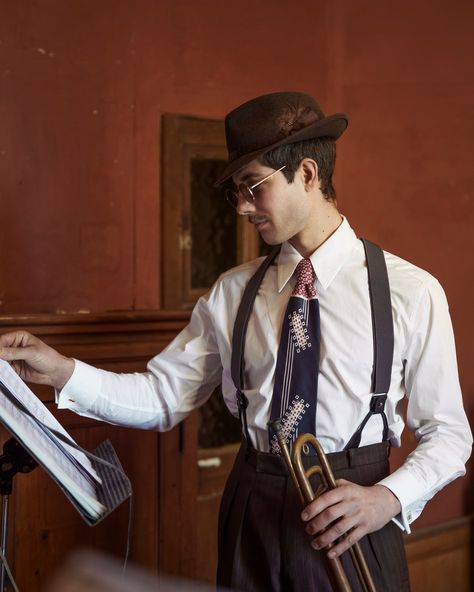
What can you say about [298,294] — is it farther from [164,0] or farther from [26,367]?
[164,0]

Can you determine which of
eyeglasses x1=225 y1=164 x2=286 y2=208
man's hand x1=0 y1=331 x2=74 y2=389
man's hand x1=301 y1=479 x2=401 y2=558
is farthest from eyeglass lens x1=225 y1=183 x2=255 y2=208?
man's hand x1=301 y1=479 x2=401 y2=558

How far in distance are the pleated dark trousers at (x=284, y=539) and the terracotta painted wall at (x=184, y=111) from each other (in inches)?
39.1

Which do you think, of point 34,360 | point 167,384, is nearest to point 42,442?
point 34,360

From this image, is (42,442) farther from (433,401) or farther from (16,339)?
(433,401)

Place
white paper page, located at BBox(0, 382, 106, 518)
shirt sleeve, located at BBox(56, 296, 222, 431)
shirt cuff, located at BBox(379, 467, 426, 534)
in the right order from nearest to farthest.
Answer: white paper page, located at BBox(0, 382, 106, 518) → shirt cuff, located at BBox(379, 467, 426, 534) → shirt sleeve, located at BBox(56, 296, 222, 431)

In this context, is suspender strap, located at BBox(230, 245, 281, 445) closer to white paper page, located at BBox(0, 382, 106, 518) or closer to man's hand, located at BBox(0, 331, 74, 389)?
man's hand, located at BBox(0, 331, 74, 389)

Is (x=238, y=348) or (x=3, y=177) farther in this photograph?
(x=3, y=177)

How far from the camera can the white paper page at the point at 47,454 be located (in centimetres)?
147

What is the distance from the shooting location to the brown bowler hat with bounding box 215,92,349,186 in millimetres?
1976

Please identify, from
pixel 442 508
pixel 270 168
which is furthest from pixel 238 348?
pixel 442 508

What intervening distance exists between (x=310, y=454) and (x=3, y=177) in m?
1.27

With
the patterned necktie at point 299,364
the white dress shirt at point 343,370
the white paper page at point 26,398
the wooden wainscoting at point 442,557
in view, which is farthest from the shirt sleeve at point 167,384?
the wooden wainscoting at point 442,557

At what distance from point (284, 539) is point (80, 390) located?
2.03ft

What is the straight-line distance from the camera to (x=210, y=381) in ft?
7.50
